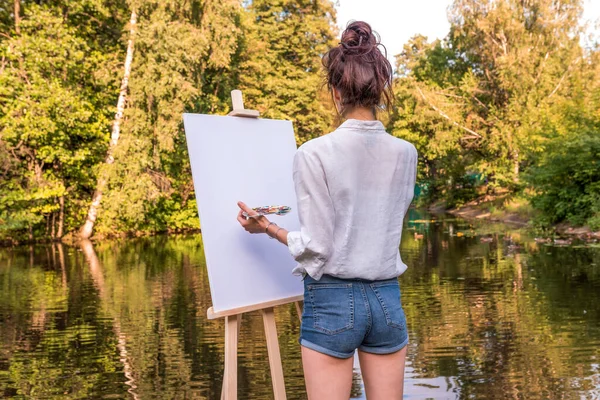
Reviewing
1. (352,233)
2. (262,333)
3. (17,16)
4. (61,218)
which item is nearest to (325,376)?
(352,233)

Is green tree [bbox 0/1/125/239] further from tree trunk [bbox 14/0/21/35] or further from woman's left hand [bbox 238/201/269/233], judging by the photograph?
woman's left hand [bbox 238/201/269/233]

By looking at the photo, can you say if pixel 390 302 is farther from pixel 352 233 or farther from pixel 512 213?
pixel 512 213

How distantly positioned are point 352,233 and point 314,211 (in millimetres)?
142

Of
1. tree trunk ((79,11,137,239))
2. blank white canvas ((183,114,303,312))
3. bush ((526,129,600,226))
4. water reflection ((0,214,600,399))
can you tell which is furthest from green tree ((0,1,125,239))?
blank white canvas ((183,114,303,312))

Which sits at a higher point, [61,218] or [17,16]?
[17,16]

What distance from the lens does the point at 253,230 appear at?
2.61 m

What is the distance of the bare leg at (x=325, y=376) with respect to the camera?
203cm

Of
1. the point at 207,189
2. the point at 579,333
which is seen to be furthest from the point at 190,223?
the point at 207,189

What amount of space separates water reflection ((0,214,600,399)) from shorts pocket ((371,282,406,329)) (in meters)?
2.58

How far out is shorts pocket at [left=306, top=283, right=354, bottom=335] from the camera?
2.01 meters

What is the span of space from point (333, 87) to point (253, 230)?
28.7 inches

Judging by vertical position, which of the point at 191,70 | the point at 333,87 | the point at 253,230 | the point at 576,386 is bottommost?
the point at 576,386

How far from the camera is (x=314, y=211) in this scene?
199 centimetres

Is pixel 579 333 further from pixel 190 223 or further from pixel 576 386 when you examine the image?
pixel 190 223
